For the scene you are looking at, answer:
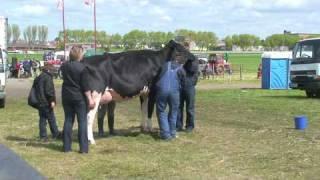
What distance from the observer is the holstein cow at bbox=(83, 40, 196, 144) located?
11391 millimetres

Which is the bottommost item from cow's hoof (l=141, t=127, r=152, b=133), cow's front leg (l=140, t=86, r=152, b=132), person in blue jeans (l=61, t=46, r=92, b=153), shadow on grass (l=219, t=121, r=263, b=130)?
shadow on grass (l=219, t=121, r=263, b=130)

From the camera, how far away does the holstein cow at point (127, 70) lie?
37.4 ft

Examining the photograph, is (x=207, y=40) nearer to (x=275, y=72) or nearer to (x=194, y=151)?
(x=275, y=72)

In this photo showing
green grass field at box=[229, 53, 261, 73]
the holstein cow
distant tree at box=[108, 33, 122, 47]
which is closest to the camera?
the holstein cow

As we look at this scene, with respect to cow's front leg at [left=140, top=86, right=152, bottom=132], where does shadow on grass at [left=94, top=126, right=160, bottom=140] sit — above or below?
below

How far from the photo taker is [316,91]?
80.8 ft

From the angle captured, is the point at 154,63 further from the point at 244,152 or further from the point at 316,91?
the point at 316,91

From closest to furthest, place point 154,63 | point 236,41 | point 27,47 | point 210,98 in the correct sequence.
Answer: point 154,63
point 210,98
point 27,47
point 236,41

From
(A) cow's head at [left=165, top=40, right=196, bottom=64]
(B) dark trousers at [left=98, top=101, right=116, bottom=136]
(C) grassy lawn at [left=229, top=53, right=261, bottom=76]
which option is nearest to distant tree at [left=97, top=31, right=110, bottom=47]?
(C) grassy lawn at [left=229, top=53, right=261, bottom=76]

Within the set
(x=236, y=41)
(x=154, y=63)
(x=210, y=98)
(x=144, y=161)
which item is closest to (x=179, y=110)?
(x=154, y=63)

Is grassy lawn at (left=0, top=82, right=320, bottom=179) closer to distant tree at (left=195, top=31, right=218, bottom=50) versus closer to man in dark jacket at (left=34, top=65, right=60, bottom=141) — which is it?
man in dark jacket at (left=34, top=65, right=60, bottom=141)

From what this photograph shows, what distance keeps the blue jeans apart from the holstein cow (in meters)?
0.42

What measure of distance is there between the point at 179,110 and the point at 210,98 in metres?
10.9

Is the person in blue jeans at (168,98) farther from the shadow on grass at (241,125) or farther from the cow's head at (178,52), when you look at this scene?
the shadow on grass at (241,125)
